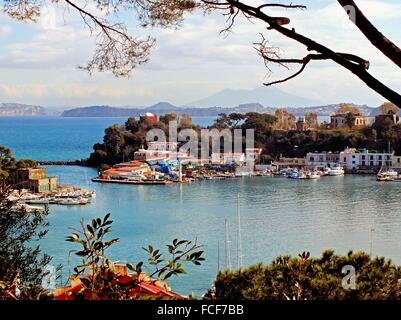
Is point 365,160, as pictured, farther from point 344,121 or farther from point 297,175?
point 344,121

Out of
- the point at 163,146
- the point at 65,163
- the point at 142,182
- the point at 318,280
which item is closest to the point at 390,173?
the point at 142,182

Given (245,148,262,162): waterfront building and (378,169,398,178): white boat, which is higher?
(245,148,262,162): waterfront building

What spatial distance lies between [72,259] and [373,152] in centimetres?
1508

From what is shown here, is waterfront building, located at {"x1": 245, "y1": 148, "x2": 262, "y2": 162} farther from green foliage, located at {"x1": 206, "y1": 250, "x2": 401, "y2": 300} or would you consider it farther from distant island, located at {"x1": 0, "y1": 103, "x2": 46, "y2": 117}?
green foliage, located at {"x1": 206, "y1": 250, "x2": 401, "y2": 300}

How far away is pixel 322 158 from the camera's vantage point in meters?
21.5

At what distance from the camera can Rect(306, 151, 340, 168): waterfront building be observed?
21281mm

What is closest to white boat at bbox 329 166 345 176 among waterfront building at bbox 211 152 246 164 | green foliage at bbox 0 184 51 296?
waterfront building at bbox 211 152 246 164

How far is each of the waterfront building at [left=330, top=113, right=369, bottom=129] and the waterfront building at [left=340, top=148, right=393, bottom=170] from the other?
8.35 feet

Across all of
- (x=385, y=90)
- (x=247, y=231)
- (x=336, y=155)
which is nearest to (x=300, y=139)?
(x=336, y=155)

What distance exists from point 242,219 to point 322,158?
10541 millimetres

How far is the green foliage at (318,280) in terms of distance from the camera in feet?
7.29

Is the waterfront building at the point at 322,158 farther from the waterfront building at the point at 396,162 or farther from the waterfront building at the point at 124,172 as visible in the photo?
the waterfront building at the point at 124,172

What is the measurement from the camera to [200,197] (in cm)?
1509

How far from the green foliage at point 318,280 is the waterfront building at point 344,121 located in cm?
2133
